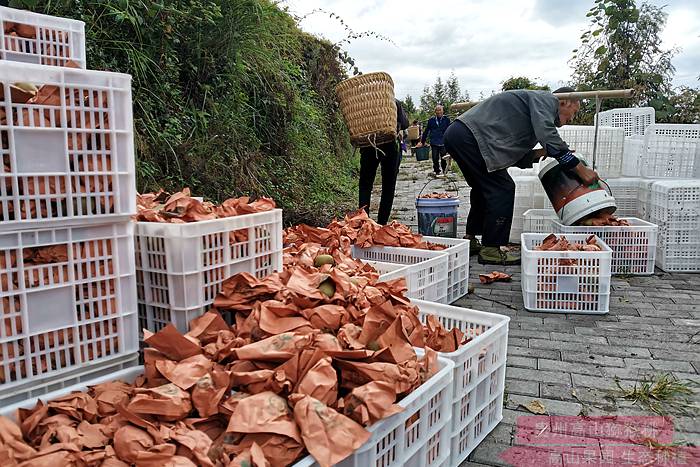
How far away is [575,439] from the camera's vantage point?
7.33ft

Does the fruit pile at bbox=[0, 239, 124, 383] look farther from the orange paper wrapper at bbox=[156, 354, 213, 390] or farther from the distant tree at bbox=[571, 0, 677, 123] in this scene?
the distant tree at bbox=[571, 0, 677, 123]

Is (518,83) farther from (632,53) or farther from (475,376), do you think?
(475,376)

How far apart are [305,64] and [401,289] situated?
847 centimetres

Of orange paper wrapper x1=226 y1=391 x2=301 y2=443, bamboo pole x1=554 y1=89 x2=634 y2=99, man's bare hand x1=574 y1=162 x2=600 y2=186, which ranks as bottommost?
orange paper wrapper x1=226 y1=391 x2=301 y2=443

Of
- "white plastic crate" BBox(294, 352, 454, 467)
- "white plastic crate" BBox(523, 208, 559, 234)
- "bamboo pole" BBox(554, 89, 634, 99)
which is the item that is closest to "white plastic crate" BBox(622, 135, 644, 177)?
"bamboo pole" BBox(554, 89, 634, 99)

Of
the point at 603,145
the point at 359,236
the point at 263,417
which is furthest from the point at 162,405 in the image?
the point at 603,145

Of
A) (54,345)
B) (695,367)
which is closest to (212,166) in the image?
(54,345)

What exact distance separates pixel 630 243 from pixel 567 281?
4.76 ft

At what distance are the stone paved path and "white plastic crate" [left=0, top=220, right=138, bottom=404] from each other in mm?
1388

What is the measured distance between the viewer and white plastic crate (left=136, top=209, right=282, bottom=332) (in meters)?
2.08

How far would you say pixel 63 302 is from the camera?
69.9 inches

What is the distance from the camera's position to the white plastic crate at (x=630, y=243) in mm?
4910

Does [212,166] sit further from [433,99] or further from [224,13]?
[433,99]

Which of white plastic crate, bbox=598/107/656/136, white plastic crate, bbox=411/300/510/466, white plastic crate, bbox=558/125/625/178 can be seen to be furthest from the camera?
white plastic crate, bbox=598/107/656/136
